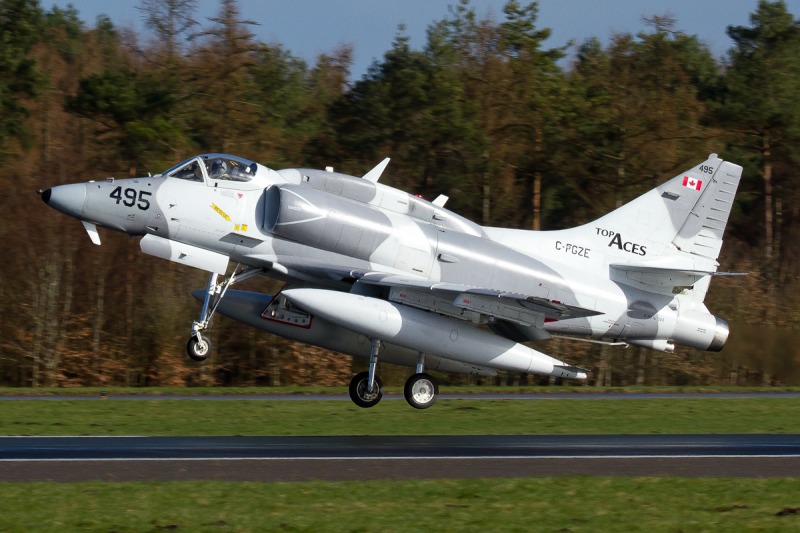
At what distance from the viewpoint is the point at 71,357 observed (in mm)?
28672

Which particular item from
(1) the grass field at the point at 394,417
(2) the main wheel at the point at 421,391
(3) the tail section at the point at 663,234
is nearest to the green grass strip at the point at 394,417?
(1) the grass field at the point at 394,417

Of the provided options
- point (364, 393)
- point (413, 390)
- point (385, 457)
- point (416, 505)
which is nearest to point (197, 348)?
point (364, 393)

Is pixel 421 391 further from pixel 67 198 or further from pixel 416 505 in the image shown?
pixel 416 505

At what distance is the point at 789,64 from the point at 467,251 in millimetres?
25574

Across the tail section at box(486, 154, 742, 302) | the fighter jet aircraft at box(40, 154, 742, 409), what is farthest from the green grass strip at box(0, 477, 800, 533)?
the tail section at box(486, 154, 742, 302)

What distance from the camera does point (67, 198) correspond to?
16.0 metres

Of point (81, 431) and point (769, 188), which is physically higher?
point (769, 188)

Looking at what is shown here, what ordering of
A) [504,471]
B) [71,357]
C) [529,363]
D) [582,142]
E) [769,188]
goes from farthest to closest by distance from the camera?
[769,188] < [582,142] < [71,357] < [529,363] < [504,471]

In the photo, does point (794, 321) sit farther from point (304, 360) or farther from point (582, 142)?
point (304, 360)

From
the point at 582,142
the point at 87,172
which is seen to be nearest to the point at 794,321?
the point at 582,142

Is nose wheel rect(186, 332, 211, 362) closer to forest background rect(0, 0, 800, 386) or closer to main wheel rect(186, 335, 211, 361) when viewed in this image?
main wheel rect(186, 335, 211, 361)

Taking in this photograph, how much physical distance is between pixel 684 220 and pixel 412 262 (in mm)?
4878

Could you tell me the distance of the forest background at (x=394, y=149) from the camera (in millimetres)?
28797

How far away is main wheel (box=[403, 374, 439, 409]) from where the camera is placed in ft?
57.1
